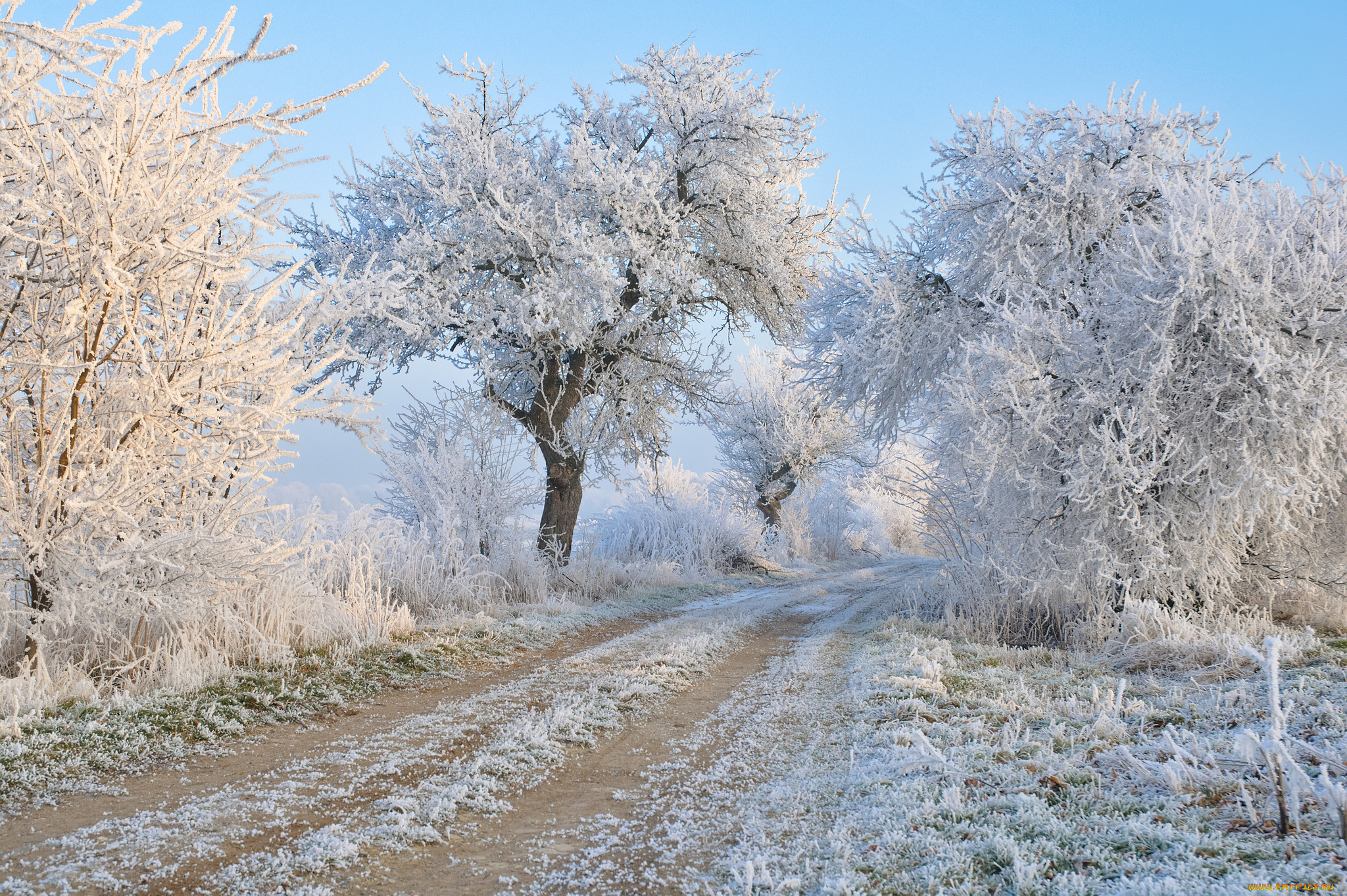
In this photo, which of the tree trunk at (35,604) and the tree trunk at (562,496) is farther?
the tree trunk at (562,496)

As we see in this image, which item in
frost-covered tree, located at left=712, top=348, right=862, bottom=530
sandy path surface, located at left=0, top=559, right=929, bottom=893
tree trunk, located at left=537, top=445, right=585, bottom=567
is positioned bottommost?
sandy path surface, located at left=0, top=559, right=929, bottom=893

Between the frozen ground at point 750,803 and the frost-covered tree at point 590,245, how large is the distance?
23.7 ft

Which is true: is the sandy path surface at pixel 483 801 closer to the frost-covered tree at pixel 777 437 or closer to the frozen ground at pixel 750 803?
the frozen ground at pixel 750 803

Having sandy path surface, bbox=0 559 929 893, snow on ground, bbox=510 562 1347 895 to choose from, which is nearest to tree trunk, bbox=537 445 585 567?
sandy path surface, bbox=0 559 929 893

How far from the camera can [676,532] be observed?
17547mm

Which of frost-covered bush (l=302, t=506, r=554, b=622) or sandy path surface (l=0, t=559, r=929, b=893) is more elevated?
frost-covered bush (l=302, t=506, r=554, b=622)

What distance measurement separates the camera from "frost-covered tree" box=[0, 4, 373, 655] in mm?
3777

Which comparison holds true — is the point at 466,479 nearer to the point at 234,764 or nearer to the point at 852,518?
the point at 234,764

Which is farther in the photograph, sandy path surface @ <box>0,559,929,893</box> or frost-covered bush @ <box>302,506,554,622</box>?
frost-covered bush @ <box>302,506,554,622</box>

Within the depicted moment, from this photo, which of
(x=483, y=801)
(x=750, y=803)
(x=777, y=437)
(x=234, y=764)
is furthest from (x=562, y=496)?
(x=777, y=437)

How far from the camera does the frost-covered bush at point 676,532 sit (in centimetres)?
1656

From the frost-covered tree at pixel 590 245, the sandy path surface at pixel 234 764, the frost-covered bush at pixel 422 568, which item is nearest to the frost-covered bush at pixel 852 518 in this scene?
the frost-covered tree at pixel 590 245

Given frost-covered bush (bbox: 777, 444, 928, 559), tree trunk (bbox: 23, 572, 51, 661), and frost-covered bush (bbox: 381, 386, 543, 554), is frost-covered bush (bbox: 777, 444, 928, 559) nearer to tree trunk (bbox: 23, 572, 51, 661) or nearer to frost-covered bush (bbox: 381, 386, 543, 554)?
frost-covered bush (bbox: 381, 386, 543, 554)

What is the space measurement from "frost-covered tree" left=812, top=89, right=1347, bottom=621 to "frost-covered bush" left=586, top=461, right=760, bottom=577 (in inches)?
320
